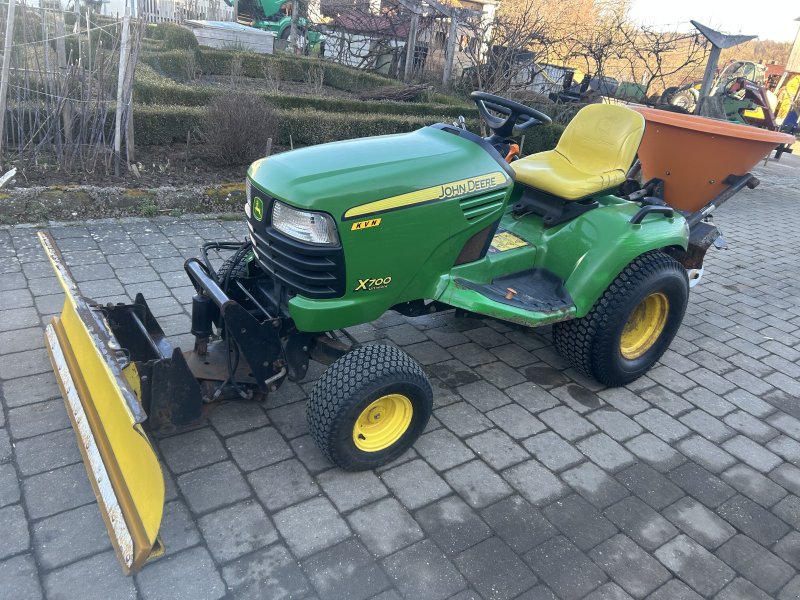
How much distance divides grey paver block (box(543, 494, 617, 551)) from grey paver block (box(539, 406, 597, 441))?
486 mm

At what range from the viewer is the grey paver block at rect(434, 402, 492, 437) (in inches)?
126

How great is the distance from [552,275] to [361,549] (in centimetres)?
189

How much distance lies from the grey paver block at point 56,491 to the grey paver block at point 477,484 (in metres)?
1.53

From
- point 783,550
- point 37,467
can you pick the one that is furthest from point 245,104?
point 783,550

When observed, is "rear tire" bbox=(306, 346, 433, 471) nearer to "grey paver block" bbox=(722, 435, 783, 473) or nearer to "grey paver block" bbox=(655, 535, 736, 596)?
"grey paver block" bbox=(655, 535, 736, 596)

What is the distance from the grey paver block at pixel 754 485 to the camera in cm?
296

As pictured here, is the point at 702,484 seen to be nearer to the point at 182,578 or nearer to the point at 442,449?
the point at 442,449

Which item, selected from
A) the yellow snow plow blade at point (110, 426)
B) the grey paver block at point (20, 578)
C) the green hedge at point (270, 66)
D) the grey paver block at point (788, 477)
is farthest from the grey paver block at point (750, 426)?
the green hedge at point (270, 66)

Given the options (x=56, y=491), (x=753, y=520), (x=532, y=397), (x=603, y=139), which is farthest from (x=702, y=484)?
(x=56, y=491)

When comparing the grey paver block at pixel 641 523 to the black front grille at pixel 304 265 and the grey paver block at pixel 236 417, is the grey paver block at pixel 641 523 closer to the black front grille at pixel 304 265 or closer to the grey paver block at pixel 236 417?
the black front grille at pixel 304 265

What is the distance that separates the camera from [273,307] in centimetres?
297

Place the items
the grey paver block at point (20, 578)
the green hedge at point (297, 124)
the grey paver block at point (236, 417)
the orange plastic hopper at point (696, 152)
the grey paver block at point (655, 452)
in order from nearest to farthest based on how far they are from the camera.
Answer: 1. the grey paver block at point (20, 578)
2. the grey paver block at point (236, 417)
3. the grey paver block at point (655, 452)
4. the orange plastic hopper at point (696, 152)
5. the green hedge at point (297, 124)

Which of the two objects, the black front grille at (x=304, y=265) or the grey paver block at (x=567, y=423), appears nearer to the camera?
the black front grille at (x=304, y=265)

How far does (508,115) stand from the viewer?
330cm
